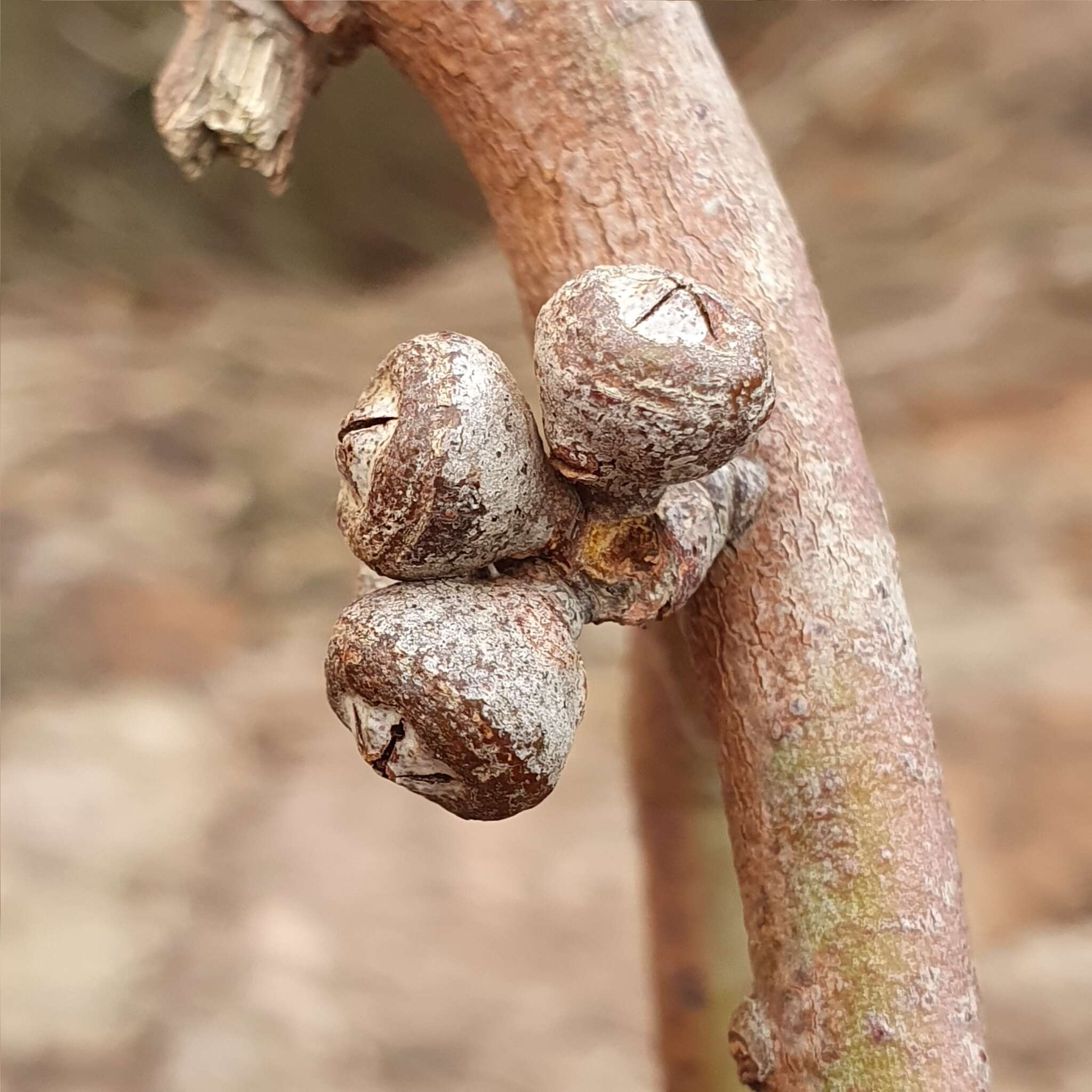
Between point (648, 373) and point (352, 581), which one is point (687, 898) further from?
point (648, 373)

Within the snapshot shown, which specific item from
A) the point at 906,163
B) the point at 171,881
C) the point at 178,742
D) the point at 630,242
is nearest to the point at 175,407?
the point at 178,742

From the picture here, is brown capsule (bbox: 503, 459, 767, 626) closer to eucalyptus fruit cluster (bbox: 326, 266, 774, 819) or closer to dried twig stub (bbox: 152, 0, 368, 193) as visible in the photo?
eucalyptus fruit cluster (bbox: 326, 266, 774, 819)

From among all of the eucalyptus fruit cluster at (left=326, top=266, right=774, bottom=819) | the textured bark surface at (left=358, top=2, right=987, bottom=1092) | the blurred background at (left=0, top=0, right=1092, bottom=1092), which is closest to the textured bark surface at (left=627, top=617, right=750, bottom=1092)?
the blurred background at (left=0, top=0, right=1092, bottom=1092)

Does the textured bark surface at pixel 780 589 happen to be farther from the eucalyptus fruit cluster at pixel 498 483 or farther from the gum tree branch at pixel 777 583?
the eucalyptus fruit cluster at pixel 498 483

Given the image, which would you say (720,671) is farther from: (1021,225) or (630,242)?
(1021,225)

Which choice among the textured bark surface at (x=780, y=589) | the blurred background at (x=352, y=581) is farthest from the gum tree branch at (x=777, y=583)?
the blurred background at (x=352, y=581)

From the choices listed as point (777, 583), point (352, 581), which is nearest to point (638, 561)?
point (777, 583)
